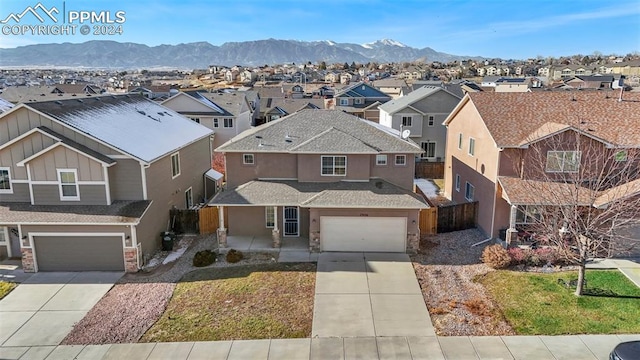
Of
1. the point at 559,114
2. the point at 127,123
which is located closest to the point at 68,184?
the point at 127,123

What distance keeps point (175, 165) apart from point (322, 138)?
8.64 m

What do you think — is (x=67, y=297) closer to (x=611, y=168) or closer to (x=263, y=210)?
(x=263, y=210)

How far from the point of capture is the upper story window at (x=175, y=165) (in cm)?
2257

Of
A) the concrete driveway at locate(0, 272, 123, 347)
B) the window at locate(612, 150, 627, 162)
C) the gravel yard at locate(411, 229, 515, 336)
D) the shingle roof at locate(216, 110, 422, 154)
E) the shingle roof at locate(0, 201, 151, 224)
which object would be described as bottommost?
the concrete driveway at locate(0, 272, 123, 347)

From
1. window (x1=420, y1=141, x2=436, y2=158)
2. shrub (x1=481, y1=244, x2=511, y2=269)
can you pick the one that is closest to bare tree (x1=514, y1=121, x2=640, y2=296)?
shrub (x1=481, y1=244, x2=511, y2=269)

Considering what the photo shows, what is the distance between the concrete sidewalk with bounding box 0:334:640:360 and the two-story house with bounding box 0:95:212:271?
19.4 ft

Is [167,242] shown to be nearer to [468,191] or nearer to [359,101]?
[468,191]

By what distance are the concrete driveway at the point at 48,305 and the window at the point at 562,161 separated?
69.1 ft

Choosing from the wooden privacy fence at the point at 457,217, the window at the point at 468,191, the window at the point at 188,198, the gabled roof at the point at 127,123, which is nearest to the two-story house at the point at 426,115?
the window at the point at 468,191

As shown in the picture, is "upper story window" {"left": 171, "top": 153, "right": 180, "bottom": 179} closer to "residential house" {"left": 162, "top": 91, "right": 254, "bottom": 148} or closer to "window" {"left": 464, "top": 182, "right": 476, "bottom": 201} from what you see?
"window" {"left": 464, "top": 182, "right": 476, "bottom": 201}

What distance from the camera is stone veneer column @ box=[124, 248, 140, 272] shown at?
17969mm

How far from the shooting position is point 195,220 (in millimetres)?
22594

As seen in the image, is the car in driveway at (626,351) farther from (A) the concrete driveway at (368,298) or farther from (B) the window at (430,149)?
(B) the window at (430,149)

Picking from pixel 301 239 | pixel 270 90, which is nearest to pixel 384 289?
pixel 301 239
